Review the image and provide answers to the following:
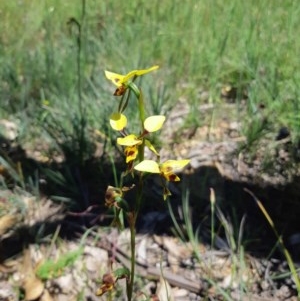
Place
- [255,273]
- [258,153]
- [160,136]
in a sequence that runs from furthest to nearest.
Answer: [160,136] < [258,153] < [255,273]

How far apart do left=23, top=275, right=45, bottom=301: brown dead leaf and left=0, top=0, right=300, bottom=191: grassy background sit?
1.79 ft

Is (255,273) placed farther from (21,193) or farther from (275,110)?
(21,193)

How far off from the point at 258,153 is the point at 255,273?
545mm

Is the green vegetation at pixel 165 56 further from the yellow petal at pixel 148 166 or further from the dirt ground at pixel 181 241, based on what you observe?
the yellow petal at pixel 148 166

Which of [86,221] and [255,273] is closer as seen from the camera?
[255,273]

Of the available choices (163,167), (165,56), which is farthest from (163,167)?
(165,56)

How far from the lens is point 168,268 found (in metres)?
1.87

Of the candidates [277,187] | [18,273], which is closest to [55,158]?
[18,273]

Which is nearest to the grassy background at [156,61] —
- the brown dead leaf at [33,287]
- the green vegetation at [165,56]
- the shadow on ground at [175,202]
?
the green vegetation at [165,56]

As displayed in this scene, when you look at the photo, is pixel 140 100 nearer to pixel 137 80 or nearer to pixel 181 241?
pixel 181 241

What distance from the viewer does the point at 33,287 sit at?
1.78m

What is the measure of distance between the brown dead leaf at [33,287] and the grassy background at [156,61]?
1.79 ft

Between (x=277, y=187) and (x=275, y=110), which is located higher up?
(x=275, y=110)

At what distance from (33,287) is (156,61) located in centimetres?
148
